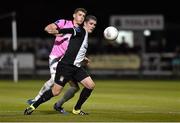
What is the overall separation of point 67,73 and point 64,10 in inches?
1892

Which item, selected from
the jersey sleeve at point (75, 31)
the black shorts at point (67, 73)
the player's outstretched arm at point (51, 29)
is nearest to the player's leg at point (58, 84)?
the black shorts at point (67, 73)

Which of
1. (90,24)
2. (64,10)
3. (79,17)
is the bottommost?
(64,10)

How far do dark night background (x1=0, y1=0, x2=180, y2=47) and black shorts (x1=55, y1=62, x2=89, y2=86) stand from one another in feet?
147

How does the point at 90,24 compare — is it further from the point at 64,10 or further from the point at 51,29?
the point at 64,10

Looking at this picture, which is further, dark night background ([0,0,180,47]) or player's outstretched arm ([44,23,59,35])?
dark night background ([0,0,180,47])

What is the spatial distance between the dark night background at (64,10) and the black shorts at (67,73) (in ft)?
147

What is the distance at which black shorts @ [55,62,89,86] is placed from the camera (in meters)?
16.5

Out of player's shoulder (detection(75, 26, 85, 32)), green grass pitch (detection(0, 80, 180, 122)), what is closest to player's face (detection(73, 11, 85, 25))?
player's shoulder (detection(75, 26, 85, 32))

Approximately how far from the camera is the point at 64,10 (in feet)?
211

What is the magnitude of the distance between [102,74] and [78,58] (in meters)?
24.4

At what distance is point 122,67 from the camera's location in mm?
41000

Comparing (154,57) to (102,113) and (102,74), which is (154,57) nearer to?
(102,74)

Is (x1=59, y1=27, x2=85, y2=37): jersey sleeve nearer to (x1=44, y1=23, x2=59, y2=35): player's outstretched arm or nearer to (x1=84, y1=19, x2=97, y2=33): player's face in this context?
(x1=84, y1=19, x2=97, y2=33): player's face

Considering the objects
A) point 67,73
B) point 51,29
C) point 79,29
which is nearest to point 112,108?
point 67,73
